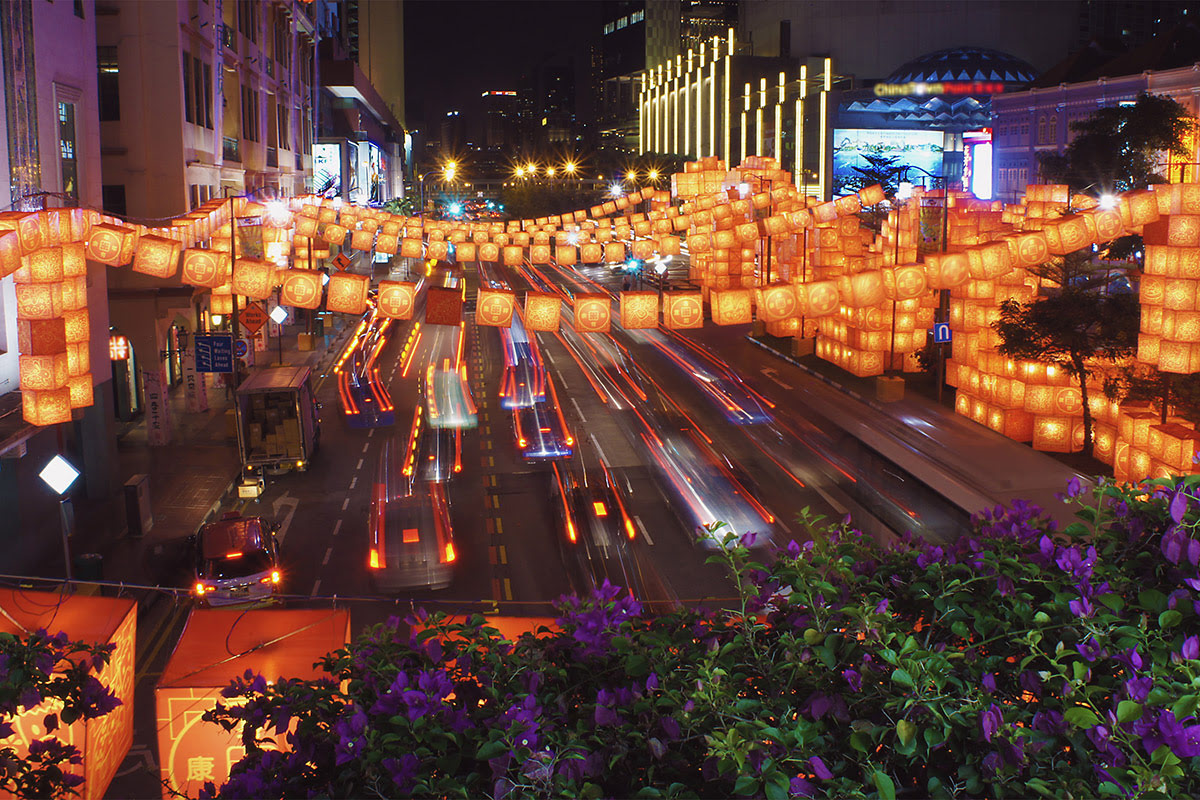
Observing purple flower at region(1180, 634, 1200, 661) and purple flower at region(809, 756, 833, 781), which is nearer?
purple flower at region(809, 756, 833, 781)

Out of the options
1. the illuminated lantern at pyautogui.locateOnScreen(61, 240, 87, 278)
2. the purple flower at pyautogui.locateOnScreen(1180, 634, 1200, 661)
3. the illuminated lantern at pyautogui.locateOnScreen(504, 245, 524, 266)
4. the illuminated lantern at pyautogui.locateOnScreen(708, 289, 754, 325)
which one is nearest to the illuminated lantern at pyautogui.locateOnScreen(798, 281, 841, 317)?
the illuminated lantern at pyautogui.locateOnScreen(708, 289, 754, 325)

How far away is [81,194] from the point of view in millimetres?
22891

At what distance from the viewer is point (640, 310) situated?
17.9m

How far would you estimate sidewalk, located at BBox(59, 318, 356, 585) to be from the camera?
21.0 metres

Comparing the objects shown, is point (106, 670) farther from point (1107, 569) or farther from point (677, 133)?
point (677, 133)

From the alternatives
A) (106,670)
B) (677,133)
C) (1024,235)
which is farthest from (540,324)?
(677,133)

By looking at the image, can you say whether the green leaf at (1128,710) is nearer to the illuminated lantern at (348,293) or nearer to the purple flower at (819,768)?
the purple flower at (819,768)

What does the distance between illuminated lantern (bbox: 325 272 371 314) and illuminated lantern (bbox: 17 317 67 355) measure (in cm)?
438

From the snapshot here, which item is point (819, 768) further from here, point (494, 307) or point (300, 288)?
point (300, 288)

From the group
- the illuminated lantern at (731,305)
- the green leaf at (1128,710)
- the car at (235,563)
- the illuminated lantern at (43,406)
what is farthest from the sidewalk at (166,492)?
the green leaf at (1128,710)

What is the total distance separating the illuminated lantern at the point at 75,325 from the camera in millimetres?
15773

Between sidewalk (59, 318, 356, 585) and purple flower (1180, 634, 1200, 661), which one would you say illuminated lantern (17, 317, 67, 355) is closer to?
sidewalk (59, 318, 356, 585)

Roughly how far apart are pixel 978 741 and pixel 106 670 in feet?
26.4

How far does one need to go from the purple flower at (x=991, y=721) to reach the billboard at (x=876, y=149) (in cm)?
9653
